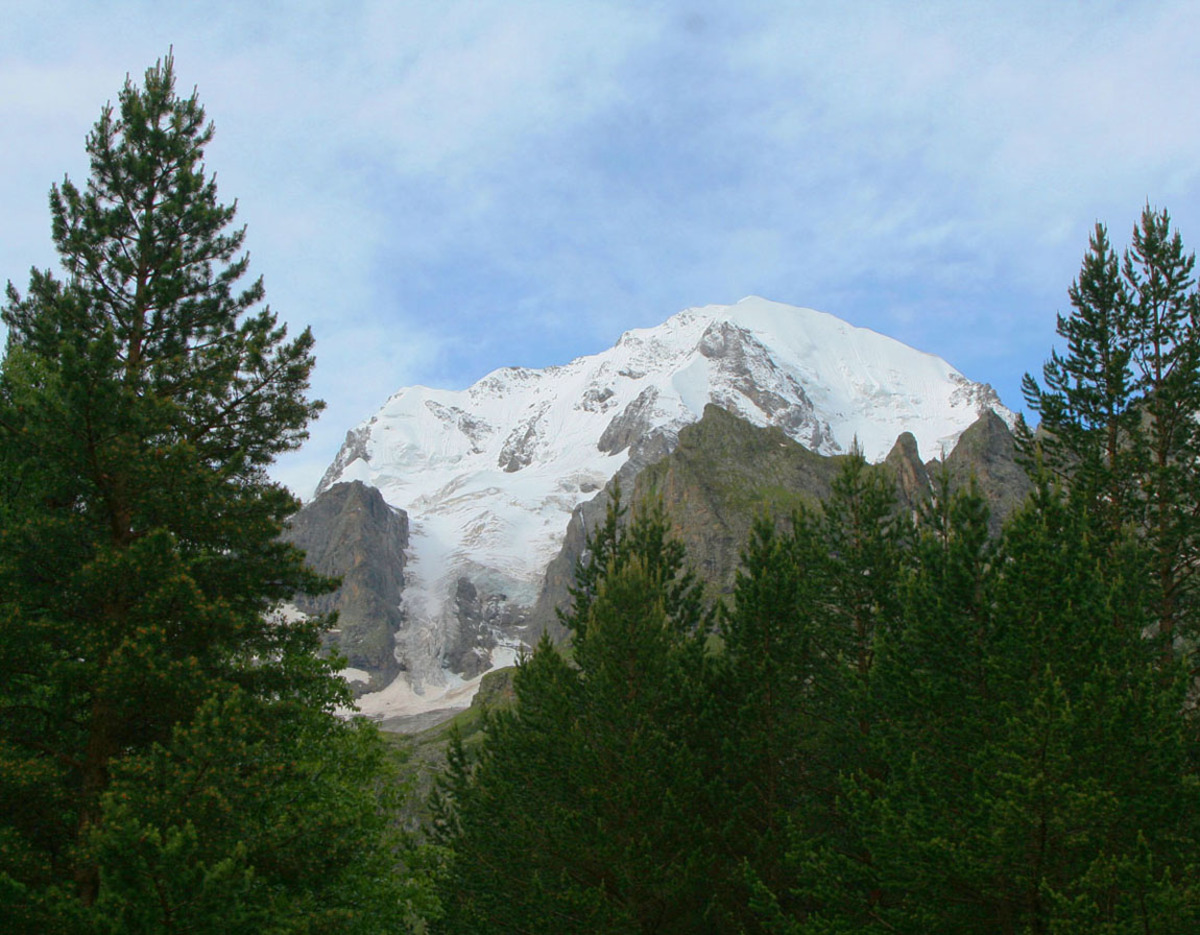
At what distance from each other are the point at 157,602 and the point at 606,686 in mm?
11657

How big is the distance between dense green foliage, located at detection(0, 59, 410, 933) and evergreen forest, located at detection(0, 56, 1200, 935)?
7 centimetres

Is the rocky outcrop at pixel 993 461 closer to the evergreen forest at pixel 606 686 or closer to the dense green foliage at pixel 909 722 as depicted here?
the dense green foliage at pixel 909 722

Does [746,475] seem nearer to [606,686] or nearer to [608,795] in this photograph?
[606,686]

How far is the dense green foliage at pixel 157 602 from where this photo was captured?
12.8 metres

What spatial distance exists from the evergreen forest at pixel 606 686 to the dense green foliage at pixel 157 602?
0.07 m

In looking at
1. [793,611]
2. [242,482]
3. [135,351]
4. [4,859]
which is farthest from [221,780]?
[793,611]

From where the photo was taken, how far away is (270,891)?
1520 cm

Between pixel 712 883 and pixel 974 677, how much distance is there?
314 inches

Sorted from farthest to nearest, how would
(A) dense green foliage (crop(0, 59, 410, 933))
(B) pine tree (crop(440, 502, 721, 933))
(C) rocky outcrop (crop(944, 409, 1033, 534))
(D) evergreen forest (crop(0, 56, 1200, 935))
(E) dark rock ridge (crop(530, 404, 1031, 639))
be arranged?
1. (C) rocky outcrop (crop(944, 409, 1033, 534))
2. (E) dark rock ridge (crop(530, 404, 1031, 639))
3. (B) pine tree (crop(440, 502, 721, 933))
4. (D) evergreen forest (crop(0, 56, 1200, 935))
5. (A) dense green foliage (crop(0, 59, 410, 933))

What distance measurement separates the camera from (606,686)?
23469 mm

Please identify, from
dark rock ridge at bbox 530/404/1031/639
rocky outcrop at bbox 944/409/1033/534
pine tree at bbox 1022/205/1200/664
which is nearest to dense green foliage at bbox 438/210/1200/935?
pine tree at bbox 1022/205/1200/664

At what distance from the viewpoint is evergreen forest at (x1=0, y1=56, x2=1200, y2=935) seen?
1404 cm

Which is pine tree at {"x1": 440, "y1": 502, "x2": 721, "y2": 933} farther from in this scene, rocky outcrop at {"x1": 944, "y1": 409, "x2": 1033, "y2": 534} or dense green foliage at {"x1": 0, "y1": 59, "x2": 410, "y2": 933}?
rocky outcrop at {"x1": 944, "y1": 409, "x2": 1033, "y2": 534}

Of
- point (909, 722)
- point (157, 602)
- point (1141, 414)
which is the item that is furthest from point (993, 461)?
point (157, 602)
